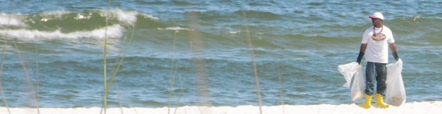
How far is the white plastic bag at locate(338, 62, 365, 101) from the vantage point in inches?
249

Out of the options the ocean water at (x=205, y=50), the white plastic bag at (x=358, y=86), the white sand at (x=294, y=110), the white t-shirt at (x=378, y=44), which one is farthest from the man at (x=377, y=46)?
the ocean water at (x=205, y=50)

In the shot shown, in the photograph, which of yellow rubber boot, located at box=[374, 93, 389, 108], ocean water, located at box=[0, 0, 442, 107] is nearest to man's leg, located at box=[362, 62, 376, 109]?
yellow rubber boot, located at box=[374, 93, 389, 108]

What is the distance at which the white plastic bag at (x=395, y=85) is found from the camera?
624cm

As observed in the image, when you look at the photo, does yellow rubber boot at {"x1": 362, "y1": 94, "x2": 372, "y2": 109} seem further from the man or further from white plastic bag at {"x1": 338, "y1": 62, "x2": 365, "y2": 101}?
the man

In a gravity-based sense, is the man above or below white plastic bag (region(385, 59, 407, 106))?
above

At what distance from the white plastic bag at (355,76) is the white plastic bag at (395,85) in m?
0.25

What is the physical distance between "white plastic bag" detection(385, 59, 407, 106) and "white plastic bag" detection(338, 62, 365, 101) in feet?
0.83

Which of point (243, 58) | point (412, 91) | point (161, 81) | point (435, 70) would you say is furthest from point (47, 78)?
point (435, 70)

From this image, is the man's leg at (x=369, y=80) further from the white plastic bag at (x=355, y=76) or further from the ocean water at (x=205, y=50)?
the ocean water at (x=205, y=50)

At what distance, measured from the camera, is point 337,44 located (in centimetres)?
1526

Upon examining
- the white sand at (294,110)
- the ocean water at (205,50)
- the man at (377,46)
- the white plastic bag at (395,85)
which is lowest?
the white sand at (294,110)

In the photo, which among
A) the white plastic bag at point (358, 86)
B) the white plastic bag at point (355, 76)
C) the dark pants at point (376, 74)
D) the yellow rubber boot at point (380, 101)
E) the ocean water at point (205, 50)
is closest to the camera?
→ the dark pants at point (376, 74)

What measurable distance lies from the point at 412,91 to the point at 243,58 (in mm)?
3949

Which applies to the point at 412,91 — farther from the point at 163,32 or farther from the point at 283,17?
the point at 283,17
